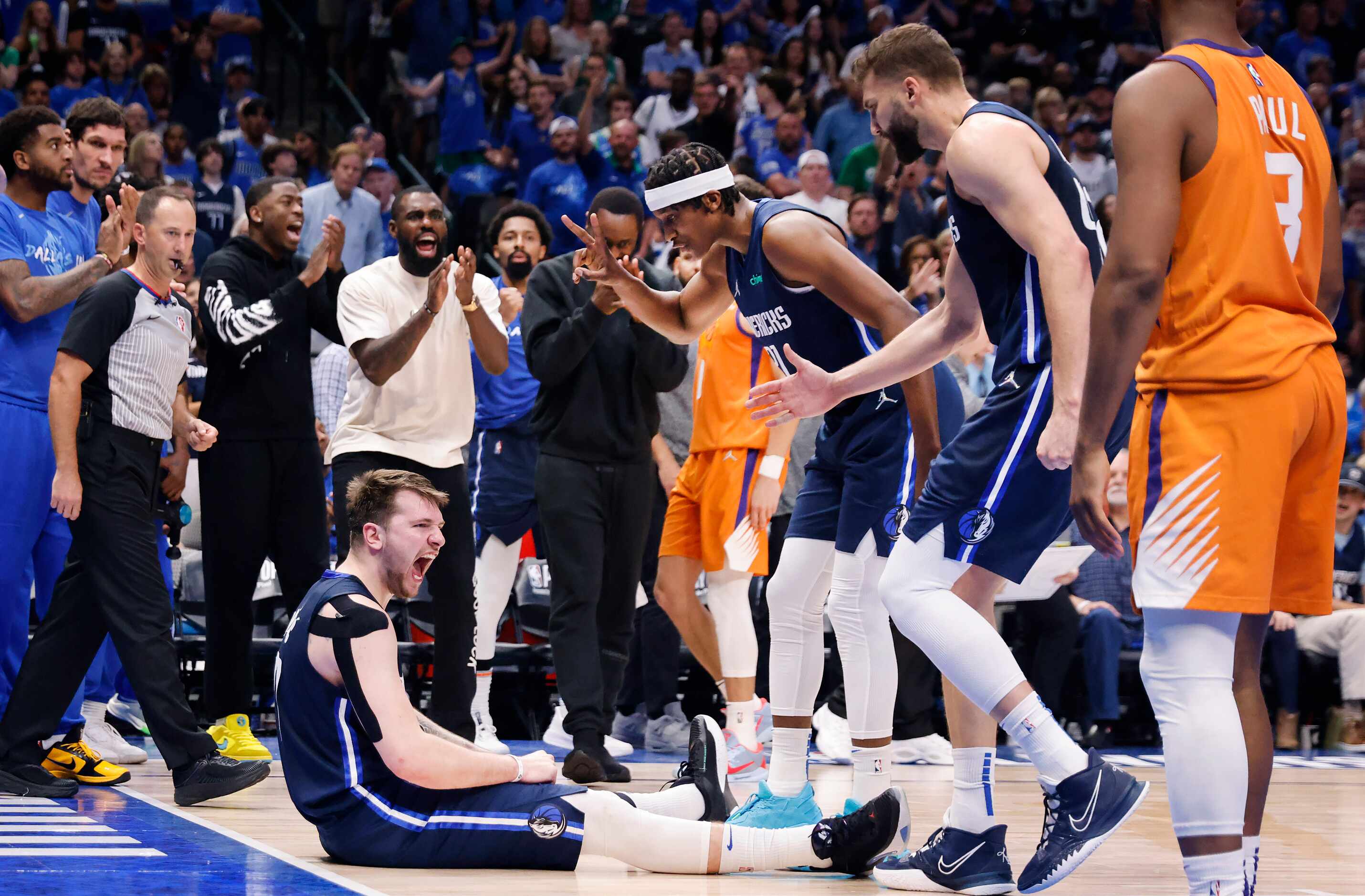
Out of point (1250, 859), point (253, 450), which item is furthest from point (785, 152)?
point (1250, 859)

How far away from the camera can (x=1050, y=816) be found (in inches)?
129

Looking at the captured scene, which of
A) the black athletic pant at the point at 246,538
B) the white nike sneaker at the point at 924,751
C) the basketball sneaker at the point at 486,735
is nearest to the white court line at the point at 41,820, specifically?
the black athletic pant at the point at 246,538

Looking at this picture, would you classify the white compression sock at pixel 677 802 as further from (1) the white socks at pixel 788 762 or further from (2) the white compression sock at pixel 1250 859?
(2) the white compression sock at pixel 1250 859

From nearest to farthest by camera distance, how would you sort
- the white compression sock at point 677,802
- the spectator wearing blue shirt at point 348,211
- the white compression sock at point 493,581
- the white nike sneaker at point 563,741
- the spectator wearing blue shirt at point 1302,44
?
the white compression sock at point 677,802
the white nike sneaker at point 563,741
the white compression sock at point 493,581
the spectator wearing blue shirt at point 348,211
the spectator wearing blue shirt at point 1302,44

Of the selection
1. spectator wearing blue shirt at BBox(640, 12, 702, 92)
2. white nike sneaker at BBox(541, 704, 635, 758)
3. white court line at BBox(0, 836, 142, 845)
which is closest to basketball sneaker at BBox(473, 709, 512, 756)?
white nike sneaker at BBox(541, 704, 635, 758)

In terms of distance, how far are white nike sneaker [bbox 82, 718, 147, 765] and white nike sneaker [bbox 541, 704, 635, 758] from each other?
168cm

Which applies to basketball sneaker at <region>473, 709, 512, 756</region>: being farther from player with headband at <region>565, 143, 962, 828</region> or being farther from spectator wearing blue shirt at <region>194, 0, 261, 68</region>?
spectator wearing blue shirt at <region>194, 0, 261, 68</region>

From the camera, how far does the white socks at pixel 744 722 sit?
19.4ft

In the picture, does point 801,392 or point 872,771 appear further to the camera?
point 872,771

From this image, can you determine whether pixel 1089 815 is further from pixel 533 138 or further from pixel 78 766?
pixel 533 138

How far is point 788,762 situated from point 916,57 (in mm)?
1985

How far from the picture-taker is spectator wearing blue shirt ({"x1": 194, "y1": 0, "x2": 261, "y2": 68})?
12.2 m

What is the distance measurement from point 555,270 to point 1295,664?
437 centimetres

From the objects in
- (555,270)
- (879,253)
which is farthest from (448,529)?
(879,253)
